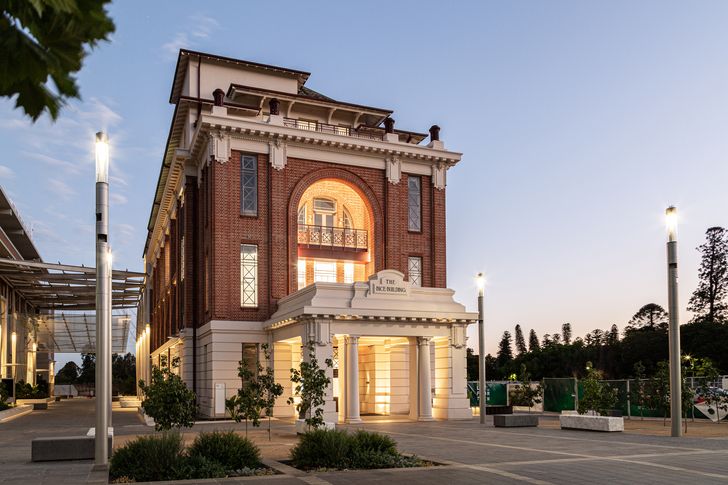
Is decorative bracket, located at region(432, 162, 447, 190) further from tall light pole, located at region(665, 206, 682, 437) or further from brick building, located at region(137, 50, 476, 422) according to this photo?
tall light pole, located at region(665, 206, 682, 437)

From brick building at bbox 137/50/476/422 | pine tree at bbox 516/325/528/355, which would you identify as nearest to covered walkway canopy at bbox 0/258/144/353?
brick building at bbox 137/50/476/422

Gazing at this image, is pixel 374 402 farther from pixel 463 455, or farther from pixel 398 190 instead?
pixel 463 455

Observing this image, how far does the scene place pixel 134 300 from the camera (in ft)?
258

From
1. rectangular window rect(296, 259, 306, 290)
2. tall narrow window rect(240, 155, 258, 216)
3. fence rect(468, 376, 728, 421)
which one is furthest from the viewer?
rectangular window rect(296, 259, 306, 290)

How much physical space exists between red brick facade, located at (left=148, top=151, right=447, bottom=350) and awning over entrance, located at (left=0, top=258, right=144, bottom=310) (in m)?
9.31

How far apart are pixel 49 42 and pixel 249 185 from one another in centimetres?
3352

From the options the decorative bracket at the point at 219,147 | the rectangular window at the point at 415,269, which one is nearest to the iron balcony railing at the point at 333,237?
the rectangular window at the point at 415,269

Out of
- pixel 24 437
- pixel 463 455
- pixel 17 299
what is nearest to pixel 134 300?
pixel 17 299

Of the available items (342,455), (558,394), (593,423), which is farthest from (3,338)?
(342,455)

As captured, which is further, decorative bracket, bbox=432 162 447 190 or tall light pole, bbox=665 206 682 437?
decorative bracket, bbox=432 162 447 190

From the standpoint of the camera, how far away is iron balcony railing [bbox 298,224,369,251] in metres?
38.6

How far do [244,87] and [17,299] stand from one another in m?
37.7

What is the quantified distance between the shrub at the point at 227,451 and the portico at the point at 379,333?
14710 millimetres

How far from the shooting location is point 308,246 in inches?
1501
